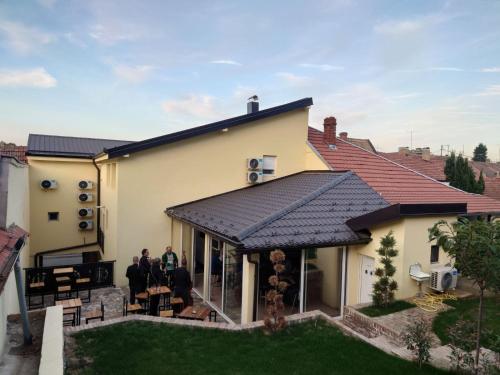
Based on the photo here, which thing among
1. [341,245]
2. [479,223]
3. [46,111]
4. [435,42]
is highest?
[435,42]

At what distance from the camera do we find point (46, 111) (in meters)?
22.9

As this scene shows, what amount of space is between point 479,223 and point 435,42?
1191cm

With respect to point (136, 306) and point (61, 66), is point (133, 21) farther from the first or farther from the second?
point (136, 306)

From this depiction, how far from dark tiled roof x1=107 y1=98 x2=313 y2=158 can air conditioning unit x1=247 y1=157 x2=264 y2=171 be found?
1809 millimetres

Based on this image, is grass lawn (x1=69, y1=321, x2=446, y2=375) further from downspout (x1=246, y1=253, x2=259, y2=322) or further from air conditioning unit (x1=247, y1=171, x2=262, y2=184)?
air conditioning unit (x1=247, y1=171, x2=262, y2=184)

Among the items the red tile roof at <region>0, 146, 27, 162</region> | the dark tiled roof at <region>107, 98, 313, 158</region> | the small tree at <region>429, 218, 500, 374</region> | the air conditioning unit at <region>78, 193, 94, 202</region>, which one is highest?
the dark tiled roof at <region>107, 98, 313, 158</region>

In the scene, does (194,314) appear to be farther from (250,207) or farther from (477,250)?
(477,250)

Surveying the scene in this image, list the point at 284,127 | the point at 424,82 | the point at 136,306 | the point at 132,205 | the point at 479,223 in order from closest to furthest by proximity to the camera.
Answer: the point at 479,223 → the point at 136,306 → the point at 132,205 → the point at 284,127 → the point at 424,82

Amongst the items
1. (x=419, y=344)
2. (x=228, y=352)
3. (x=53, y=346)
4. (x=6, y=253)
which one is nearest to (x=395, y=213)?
(x=419, y=344)

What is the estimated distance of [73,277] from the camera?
40.7 ft

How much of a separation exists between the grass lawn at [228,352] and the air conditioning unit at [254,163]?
8715 millimetres

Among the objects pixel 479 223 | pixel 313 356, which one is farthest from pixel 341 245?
pixel 479 223

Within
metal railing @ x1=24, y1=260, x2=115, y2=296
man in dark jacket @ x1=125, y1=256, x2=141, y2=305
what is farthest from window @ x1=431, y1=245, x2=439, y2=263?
metal railing @ x1=24, y1=260, x2=115, y2=296

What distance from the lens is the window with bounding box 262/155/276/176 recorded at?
16797 mm
